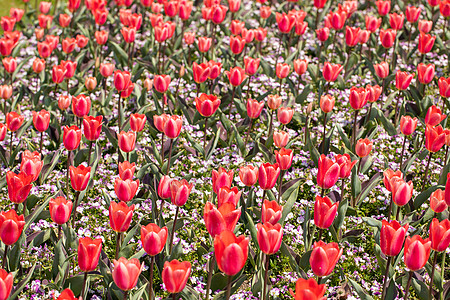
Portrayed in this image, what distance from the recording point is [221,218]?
2979mm

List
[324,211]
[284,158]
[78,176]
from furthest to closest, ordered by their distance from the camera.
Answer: [284,158], [78,176], [324,211]

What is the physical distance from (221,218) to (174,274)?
400mm

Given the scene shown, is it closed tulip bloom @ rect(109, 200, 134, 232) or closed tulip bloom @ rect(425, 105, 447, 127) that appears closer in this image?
closed tulip bloom @ rect(109, 200, 134, 232)

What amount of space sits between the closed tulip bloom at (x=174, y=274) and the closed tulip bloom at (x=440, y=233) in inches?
53.0

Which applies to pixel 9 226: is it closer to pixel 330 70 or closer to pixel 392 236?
pixel 392 236

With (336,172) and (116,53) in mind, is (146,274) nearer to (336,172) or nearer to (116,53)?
(336,172)

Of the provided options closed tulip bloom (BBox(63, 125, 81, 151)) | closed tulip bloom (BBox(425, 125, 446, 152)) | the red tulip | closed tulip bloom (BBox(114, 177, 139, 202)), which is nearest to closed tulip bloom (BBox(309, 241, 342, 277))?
closed tulip bloom (BBox(114, 177, 139, 202))

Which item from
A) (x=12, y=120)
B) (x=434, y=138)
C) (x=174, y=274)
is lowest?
(x=12, y=120)

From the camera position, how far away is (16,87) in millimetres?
6633

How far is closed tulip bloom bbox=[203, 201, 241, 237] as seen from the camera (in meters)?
2.98

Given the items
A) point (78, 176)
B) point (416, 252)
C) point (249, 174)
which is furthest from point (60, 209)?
point (416, 252)

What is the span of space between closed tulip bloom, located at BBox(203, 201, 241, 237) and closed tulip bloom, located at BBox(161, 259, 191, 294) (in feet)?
0.92

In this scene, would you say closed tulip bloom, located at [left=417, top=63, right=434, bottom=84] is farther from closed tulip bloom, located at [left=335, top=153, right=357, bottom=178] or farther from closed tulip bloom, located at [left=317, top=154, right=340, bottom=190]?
closed tulip bloom, located at [left=317, top=154, right=340, bottom=190]

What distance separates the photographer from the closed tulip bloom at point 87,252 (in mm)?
2914
